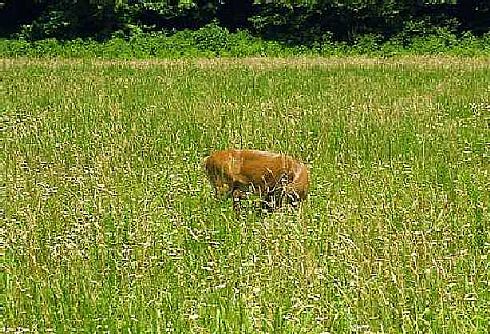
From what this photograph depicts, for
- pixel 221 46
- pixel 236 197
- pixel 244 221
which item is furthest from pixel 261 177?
pixel 221 46

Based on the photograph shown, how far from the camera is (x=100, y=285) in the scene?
4293mm

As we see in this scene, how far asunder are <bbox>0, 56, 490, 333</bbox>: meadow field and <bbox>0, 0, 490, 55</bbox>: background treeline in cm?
1405

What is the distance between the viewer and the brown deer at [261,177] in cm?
580

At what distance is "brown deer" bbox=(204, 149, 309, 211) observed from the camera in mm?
5797

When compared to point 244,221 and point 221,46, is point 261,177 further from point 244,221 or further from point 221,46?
point 221,46

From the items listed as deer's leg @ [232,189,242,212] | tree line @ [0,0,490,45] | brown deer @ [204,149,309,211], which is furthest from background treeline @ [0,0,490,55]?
deer's leg @ [232,189,242,212]

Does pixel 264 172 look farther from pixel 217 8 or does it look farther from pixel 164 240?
pixel 217 8

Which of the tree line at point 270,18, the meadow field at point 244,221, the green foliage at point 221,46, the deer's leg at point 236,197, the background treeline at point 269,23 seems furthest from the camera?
the tree line at point 270,18

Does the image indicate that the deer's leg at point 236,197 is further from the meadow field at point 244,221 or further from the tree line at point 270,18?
the tree line at point 270,18

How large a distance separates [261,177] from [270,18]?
21310 mm

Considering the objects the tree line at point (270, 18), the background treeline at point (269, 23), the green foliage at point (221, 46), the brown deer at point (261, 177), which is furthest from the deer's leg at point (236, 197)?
the tree line at point (270, 18)

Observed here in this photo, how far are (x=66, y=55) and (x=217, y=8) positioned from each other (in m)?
5.50

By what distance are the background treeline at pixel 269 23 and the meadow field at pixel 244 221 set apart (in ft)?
46.1

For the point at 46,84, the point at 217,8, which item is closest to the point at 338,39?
the point at 217,8
